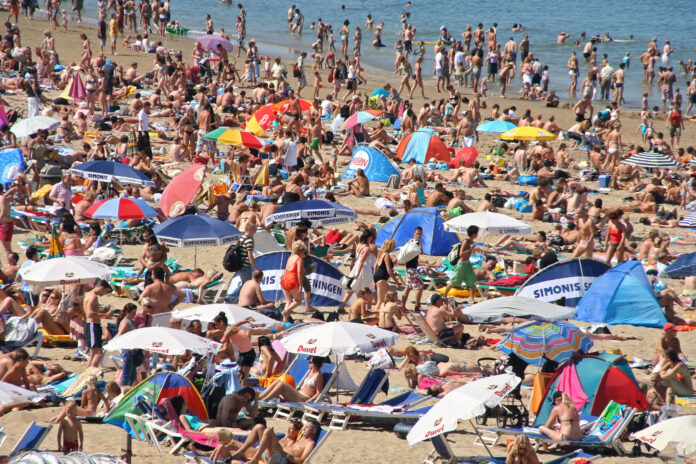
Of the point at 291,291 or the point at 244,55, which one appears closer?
the point at 291,291

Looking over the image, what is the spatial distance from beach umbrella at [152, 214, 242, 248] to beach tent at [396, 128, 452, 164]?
8434 millimetres

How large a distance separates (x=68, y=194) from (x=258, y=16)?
3561 centimetres

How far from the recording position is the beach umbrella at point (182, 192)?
47.3ft

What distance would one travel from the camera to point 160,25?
35.2m

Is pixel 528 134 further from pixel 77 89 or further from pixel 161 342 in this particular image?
pixel 161 342

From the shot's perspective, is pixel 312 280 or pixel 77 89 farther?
pixel 77 89

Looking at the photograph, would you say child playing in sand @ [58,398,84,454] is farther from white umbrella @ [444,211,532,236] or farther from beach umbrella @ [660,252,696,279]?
→ beach umbrella @ [660,252,696,279]

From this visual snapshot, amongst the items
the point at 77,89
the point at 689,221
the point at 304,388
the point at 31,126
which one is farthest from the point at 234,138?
the point at 304,388

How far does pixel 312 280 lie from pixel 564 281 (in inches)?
134

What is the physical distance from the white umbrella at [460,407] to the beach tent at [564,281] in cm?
512

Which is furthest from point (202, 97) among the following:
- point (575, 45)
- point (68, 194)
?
point (575, 45)

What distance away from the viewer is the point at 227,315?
9562 millimetres

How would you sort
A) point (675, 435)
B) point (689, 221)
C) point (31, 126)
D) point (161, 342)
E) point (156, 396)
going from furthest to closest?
point (31, 126), point (689, 221), point (161, 342), point (156, 396), point (675, 435)

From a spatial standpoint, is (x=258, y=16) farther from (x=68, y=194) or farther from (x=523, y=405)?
(x=523, y=405)
